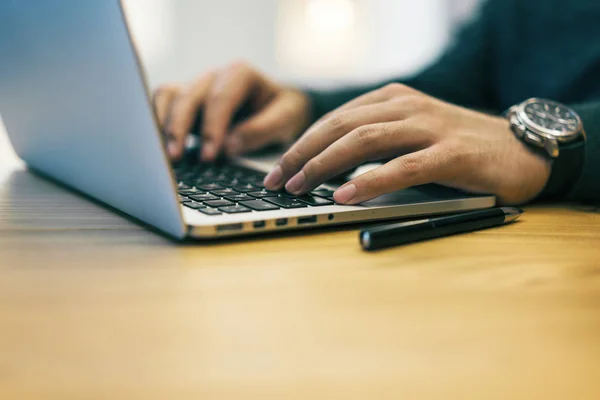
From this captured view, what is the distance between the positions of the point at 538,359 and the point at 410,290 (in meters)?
0.09

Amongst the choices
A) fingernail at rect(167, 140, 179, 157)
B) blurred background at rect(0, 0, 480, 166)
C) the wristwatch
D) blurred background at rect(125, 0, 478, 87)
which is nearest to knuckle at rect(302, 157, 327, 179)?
the wristwatch

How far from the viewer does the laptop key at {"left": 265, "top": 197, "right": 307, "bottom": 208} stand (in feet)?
1.54

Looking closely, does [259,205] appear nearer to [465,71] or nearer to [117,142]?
[117,142]

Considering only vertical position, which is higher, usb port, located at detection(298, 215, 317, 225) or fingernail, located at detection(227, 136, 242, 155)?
usb port, located at detection(298, 215, 317, 225)

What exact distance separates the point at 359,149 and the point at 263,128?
39cm

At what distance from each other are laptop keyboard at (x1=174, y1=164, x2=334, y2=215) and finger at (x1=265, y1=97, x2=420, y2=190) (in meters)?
0.02

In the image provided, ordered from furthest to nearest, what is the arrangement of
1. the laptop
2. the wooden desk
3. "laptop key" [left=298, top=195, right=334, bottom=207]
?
1. "laptop key" [left=298, top=195, right=334, bottom=207]
2. the laptop
3. the wooden desk

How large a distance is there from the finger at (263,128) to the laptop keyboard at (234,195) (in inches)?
7.9

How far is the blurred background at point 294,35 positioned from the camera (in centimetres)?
326

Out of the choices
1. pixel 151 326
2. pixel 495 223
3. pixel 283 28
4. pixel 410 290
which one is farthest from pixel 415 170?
pixel 283 28

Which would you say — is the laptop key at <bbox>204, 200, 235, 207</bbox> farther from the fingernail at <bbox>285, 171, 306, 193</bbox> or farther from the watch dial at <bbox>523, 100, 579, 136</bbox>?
the watch dial at <bbox>523, 100, 579, 136</bbox>

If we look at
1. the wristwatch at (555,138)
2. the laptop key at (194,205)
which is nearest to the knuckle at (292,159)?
the laptop key at (194,205)

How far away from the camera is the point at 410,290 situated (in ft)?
1.10

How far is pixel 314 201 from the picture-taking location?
493 mm
